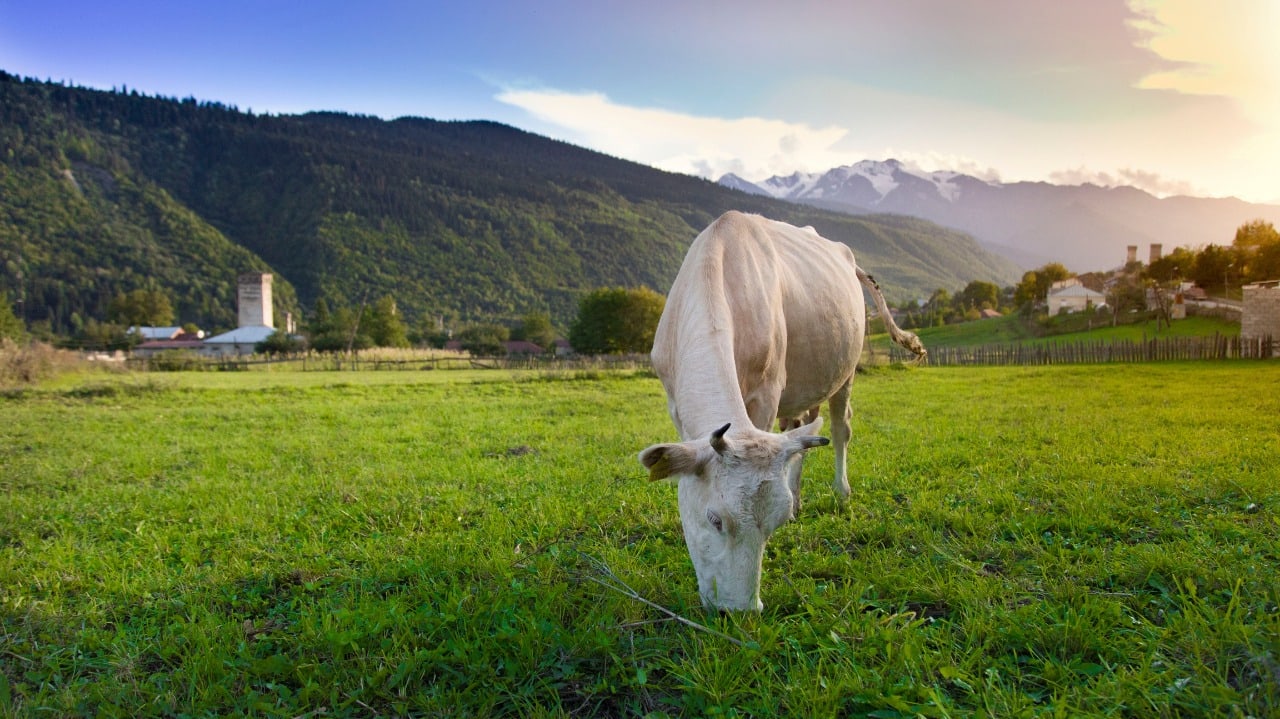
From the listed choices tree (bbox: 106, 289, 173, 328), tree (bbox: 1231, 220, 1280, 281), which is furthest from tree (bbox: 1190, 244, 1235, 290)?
tree (bbox: 106, 289, 173, 328)

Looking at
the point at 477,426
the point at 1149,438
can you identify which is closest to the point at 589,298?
the point at 477,426

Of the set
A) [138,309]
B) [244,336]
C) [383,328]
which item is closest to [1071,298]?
[383,328]

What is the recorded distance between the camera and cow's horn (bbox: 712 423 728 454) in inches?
104

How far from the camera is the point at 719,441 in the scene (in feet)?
8.82

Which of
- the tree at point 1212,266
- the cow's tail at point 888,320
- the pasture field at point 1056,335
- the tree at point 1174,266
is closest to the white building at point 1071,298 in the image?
the tree at point 1174,266

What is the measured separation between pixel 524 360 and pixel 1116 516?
4203cm

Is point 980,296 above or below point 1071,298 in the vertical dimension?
above

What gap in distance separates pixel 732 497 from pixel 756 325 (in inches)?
60.7

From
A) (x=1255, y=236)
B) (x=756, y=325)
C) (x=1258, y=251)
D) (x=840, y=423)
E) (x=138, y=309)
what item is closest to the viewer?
(x=756, y=325)

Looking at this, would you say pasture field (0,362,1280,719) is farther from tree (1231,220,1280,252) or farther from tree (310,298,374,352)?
tree (310,298,374,352)

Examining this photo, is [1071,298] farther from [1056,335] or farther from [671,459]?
[671,459]

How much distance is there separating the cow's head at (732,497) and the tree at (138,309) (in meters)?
138

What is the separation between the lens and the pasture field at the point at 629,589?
2.54 metres

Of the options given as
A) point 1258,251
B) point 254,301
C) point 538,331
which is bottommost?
point 538,331
